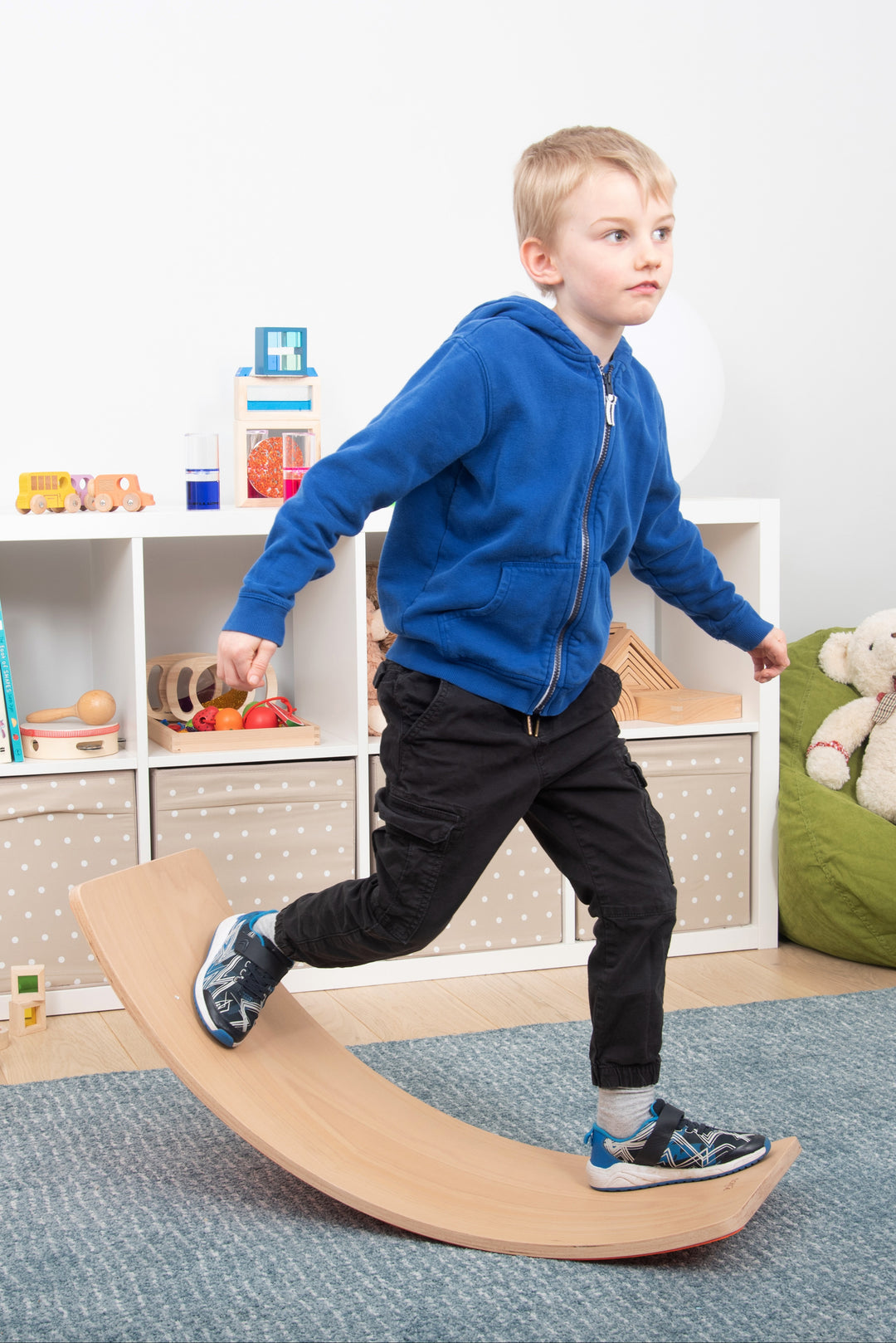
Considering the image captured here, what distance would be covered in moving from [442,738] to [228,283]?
1191mm

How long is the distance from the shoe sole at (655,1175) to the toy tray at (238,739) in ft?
2.71

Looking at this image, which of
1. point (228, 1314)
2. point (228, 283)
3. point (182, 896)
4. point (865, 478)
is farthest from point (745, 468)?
point (228, 1314)

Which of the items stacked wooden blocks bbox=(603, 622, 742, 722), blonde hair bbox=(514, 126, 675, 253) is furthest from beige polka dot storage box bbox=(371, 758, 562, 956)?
blonde hair bbox=(514, 126, 675, 253)

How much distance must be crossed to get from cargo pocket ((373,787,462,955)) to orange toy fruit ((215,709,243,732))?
2.31 ft

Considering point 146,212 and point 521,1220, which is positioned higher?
point 146,212

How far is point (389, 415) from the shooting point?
1.11m

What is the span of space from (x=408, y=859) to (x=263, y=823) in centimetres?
68

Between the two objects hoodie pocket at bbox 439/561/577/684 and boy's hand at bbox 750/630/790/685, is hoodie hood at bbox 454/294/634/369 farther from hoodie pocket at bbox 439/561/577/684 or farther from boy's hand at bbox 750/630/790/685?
boy's hand at bbox 750/630/790/685

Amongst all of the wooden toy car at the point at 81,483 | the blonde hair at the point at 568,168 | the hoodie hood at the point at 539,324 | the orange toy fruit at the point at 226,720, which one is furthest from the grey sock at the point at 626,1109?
the wooden toy car at the point at 81,483

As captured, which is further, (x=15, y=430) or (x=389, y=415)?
(x=15, y=430)

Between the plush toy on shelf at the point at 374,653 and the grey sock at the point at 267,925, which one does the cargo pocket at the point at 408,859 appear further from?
the plush toy on shelf at the point at 374,653

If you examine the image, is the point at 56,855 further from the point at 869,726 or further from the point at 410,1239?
the point at 869,726

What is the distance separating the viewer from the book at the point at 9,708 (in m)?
1.74

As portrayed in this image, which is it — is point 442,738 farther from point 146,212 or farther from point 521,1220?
point 146,212
